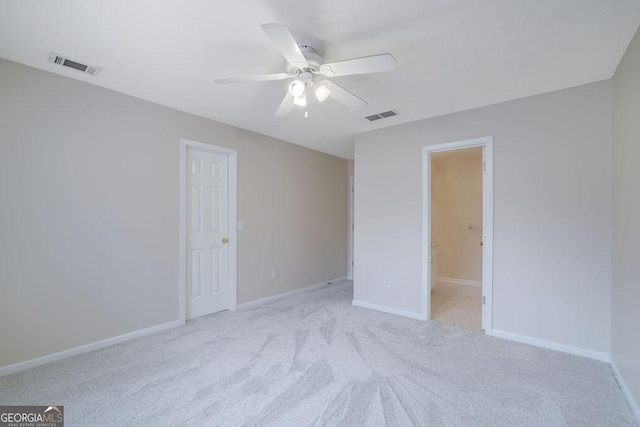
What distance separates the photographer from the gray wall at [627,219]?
1849 mm

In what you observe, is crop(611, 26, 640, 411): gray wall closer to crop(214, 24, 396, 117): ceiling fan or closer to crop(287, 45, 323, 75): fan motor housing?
crop(214, 24, 396, 117): ceiling fan

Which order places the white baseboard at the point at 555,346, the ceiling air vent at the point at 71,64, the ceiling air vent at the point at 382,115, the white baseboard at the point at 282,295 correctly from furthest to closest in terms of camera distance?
the white baseboard at the point at 282,295
the ceiling air vent at the point at 382,115
the white baseboard at the point at 555,346
the ceiling air vent at the point at 71,64

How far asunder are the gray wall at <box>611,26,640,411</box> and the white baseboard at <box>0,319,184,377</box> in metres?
3.90

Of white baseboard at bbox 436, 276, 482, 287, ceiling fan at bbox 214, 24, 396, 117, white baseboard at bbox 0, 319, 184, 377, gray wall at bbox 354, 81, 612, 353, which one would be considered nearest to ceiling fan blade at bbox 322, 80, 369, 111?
ceiling fan at bbox 214, 24, 396, 117

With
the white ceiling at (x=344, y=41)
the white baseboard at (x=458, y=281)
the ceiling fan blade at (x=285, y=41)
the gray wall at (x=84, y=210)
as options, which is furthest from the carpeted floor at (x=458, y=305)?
the ceiling fan blade at (x=285, y=41)

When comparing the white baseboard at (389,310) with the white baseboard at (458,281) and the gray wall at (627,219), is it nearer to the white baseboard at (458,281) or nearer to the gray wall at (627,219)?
the gray wall at (627,219)

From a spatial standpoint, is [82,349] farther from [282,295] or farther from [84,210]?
[282,295]

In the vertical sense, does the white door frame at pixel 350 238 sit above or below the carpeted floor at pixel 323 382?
above

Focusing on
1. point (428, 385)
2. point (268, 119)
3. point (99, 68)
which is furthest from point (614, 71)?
point (99, 68)

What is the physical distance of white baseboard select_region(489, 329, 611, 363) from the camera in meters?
2.48

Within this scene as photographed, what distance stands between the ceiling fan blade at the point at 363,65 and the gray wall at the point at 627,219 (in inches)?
64.5

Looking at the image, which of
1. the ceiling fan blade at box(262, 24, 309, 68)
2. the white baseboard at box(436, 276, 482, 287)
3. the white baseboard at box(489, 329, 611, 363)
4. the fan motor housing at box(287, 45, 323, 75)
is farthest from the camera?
the white baseboard at box(436, 276, 482, 287)

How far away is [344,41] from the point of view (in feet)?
6.32

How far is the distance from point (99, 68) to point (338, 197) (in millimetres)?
3997
